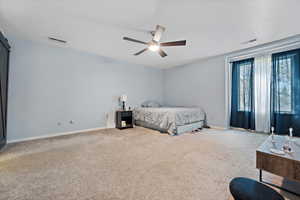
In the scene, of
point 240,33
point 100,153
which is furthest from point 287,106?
point 100,153

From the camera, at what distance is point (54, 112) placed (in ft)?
12.3

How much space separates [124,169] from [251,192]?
1.51 metres

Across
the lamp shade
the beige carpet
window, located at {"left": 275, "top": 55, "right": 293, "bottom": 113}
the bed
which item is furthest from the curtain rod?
the lamp shade

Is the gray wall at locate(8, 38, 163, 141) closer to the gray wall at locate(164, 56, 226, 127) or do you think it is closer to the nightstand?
the nightstand

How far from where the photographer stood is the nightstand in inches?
182

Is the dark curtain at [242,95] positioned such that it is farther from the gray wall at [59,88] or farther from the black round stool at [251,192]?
the gray wall at [59,88]

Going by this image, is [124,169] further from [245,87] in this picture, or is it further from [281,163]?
[245,87]

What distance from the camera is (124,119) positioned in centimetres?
490

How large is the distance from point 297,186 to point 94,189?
237cm

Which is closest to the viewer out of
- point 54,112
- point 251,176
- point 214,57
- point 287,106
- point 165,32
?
point 251,176

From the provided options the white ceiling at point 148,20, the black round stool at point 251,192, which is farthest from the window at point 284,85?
the black round stool at point 251,192

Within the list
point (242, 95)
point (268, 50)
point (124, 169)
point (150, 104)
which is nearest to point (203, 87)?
point (242, 95)

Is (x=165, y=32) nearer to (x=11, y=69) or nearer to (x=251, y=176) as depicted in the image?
(x=251, y=176)

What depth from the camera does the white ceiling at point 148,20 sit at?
6.87ft
